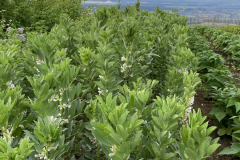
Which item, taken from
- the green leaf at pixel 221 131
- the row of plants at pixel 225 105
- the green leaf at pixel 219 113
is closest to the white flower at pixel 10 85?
the row of plants at pixel 225 105

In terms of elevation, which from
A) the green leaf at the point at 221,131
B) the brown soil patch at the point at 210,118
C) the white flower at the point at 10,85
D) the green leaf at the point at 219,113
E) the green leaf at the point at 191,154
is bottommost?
the brown soil patch at the point at 210,118

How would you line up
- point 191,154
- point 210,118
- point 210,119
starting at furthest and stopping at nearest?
point 210,119 < point 210,118 < point 191,154

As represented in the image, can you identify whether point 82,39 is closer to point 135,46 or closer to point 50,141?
point 135,46

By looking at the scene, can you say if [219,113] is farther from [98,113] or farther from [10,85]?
[10,85]

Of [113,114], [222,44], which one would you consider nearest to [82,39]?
[113,114]

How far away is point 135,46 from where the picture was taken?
2143 mm

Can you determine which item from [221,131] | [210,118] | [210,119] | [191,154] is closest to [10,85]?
[191,154]

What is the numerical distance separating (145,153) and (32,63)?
134 centimetres

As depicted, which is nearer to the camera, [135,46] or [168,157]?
[168,157]

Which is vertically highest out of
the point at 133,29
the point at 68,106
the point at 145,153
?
the point at 133,29

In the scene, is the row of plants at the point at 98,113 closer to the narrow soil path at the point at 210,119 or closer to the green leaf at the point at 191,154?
the green leaf at the point at 191,154

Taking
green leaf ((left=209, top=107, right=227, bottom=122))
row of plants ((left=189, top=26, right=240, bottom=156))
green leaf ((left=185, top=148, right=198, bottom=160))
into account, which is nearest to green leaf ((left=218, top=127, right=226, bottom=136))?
row of plants ((left=189, top=26, right=240, bottom=156))

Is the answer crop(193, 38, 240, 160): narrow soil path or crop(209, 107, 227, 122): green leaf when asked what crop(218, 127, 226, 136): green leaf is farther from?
crop(209, 107, 227, 122): green leaf

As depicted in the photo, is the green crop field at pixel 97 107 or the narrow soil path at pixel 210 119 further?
the narrow soil path at pixel 210 119
